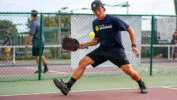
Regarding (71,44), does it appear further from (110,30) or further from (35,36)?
(35,36)

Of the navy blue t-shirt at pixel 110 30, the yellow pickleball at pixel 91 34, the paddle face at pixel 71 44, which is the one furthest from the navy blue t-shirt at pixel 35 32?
the navy blue t-shirt at pixel 110 30

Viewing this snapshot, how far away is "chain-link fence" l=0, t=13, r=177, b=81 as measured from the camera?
11711 millimetres

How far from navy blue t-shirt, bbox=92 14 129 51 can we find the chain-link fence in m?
3.11

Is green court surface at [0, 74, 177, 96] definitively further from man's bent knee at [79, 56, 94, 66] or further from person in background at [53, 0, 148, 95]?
man's bent knee at [79, 56, 94, 66]

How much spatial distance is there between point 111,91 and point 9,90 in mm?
2118

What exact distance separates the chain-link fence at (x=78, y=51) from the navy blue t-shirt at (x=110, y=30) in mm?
3113

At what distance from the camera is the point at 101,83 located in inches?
400

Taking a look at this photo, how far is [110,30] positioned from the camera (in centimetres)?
790

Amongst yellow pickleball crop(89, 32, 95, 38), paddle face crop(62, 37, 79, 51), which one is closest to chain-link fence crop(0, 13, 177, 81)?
yellow pickleball crop(89, 32, 95, 38)

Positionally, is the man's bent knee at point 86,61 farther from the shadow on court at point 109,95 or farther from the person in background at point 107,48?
the shadow on court at point 109,95

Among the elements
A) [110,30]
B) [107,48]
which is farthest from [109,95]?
[110,30]

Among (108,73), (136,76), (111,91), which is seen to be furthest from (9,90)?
(108,73)

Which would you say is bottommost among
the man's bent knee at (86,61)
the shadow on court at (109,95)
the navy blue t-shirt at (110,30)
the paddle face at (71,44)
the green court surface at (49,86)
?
the green court surface at (49,86)

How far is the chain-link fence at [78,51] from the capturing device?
11.7 m
